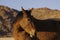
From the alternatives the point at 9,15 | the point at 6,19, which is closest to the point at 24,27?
the point at 6,19

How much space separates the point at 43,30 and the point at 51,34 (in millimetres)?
292

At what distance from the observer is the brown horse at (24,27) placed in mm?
4769

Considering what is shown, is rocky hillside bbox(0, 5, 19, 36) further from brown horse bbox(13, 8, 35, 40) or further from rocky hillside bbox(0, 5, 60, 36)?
brown horse bbox(13, 8, 35, 40)

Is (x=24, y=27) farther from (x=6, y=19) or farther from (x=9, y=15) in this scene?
(x=9, y=15)

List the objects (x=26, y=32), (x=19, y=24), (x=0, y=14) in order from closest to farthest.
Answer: (x=26, y=32), (x=19, y=24), (x=0, y=14)

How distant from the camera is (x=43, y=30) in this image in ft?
22.7

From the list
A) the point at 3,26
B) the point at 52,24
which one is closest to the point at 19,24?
the point at 52,24

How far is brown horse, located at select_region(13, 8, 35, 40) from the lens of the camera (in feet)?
15.6

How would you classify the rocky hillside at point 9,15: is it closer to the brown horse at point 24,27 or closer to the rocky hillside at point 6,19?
the rocky hillside at point 6,19

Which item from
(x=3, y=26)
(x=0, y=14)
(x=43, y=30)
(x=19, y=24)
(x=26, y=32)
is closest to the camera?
(x=26, y=32)

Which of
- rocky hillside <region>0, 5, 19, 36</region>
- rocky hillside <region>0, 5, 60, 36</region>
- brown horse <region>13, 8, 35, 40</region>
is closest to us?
brown horse <region>13, 8, 35, 40</region>

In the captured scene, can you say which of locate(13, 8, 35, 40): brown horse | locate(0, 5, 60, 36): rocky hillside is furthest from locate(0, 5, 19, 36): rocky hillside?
locate(13, 8, 35, 40): brown horse

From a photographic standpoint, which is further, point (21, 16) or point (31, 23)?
point (21, 16)

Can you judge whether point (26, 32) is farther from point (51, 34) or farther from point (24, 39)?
point (51, 34)
